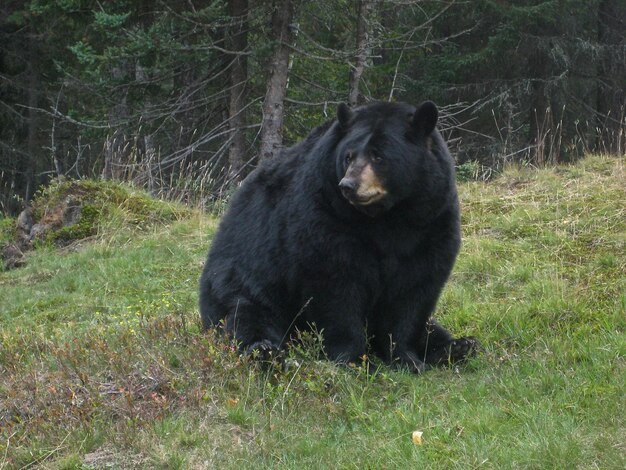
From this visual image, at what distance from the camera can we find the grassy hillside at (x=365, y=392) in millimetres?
4535

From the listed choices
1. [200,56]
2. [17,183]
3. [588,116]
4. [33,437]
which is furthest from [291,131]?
[33,437]

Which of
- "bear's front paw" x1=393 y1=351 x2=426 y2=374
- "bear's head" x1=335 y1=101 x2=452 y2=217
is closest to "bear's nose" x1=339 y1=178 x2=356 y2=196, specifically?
"bear's head" x1=335 y1=101 x2=452 y2=217

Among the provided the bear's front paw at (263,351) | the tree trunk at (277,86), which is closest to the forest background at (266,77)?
the tree trunk at (277,86)

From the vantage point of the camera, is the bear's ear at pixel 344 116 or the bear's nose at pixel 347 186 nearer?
the bear's nose at pixel 347 186

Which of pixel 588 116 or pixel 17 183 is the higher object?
pixel 588 116

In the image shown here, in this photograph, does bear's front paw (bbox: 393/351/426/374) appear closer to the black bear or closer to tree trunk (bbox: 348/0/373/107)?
the black bear

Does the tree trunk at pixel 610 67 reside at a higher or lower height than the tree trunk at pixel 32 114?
higher

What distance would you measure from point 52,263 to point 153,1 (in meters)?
6.99

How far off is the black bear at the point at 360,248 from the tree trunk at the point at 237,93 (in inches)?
421

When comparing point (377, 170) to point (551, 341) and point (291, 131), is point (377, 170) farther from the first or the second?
point (291, 131)

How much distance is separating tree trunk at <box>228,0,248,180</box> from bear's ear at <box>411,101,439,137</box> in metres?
10.9

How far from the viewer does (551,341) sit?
6074 mm

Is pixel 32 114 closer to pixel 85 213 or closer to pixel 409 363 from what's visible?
pixel 85 213

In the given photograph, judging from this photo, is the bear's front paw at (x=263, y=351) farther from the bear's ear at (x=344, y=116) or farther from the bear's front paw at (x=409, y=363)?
the bear's ear at (x=344, y=116)
